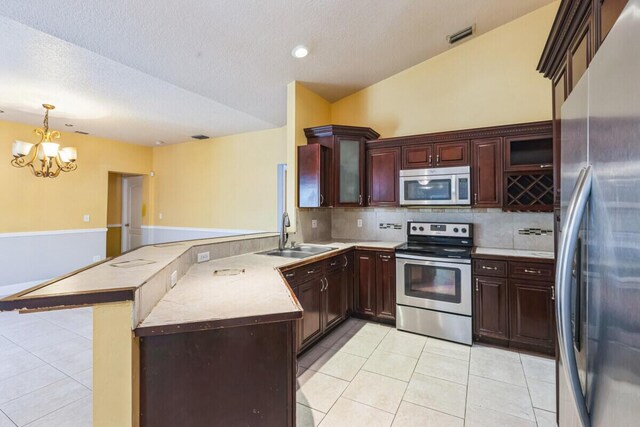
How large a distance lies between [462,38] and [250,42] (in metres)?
2.39

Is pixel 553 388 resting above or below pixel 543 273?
below

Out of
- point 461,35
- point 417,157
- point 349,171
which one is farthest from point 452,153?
point 461,35

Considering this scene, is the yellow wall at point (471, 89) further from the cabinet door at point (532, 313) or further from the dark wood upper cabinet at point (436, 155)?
the cabinet door at point (532, 313)

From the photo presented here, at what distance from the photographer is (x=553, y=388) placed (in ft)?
7.16

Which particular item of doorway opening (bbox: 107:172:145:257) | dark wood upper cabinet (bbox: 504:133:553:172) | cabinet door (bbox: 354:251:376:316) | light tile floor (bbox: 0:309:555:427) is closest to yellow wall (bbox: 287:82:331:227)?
cabinet door (bbox: 354:251:376:316)

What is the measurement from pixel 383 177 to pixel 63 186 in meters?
5.58

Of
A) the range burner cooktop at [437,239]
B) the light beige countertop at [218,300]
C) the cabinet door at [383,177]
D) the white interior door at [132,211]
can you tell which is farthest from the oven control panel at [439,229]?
the white interior door at [132,211]

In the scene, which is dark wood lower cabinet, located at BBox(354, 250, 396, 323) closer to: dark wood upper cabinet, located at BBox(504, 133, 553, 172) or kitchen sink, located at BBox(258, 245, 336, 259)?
kitchen sink, located at BBox(258, 245, 336, 259)

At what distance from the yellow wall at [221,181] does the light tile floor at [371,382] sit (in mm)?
2953

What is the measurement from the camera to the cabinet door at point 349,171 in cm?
356

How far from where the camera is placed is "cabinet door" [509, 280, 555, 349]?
259cm

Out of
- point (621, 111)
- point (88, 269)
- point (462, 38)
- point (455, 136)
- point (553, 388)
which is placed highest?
point (462, 38)

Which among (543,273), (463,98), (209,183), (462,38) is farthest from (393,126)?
(209,183)

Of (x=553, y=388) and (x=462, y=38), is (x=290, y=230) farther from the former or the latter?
(x=462, y=38)
